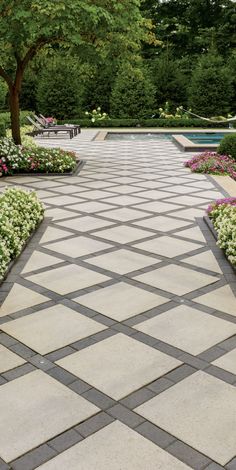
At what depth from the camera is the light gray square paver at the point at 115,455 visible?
2615 millimetres

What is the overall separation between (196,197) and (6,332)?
605cm

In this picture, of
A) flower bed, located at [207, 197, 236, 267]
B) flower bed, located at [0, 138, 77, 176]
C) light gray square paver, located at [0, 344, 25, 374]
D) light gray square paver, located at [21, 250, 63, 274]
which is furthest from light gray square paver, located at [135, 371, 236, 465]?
flower bed, located at [0, 138, 77, 176]

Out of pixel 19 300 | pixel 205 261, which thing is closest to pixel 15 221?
pixel 19 300

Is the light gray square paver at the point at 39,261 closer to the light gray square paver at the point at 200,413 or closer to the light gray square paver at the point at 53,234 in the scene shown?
the light gray square paver at the point at 53,234

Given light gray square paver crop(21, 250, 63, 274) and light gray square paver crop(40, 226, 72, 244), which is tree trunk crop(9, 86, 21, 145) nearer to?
light gray square paver crop(40, 226, 72, 244)

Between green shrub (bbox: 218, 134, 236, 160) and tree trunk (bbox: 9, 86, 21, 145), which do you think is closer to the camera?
tree trunk (bbox: 9, 86, 21, 145)

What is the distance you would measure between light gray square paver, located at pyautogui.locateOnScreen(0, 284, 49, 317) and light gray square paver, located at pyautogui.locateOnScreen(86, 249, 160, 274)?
1.04m

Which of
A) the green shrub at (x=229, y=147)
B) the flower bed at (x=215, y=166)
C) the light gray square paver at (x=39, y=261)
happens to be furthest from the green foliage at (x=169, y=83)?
the light gray square paver at (x=39, y=261)

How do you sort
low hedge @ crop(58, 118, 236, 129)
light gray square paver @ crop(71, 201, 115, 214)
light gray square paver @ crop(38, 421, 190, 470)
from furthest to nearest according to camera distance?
low hedge @ crop(58, 118, 236, 129) < light gray square paver @ crop(71, 201, 115, 214) < light gray square paver @ crop(38, 421, 190, 470)

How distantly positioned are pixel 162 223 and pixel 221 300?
293 centimetres

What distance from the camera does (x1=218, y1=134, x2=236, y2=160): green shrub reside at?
45.1ft

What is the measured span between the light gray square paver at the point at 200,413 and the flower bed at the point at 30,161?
9.36 metres

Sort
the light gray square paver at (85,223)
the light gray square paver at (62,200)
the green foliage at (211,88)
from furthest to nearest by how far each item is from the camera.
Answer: the green foliage at (211,88), the light gray square paver at (62,200), the light gray square paver at (85,223)

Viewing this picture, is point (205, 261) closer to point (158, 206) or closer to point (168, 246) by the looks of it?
point (168, 246)
